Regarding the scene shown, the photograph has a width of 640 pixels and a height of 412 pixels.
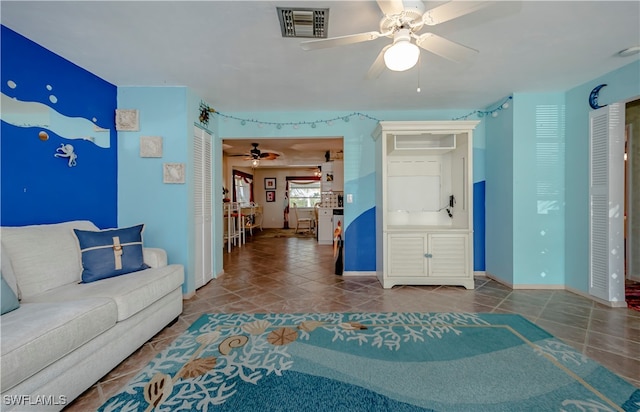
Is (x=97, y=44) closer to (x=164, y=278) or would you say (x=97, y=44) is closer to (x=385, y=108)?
(x=164, y=278)

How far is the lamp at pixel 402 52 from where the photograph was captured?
5.37 ft

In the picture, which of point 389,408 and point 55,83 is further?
point 55,83

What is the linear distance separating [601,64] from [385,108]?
2231mm

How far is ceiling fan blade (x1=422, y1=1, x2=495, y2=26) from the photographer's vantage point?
1.40 m

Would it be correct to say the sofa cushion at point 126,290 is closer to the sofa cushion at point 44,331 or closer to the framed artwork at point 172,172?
the sofa cushion at point 44,331

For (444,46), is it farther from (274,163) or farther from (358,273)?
(274,163)

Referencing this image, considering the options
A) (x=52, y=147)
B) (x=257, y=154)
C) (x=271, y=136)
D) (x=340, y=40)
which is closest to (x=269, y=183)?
(x=257, y=154)

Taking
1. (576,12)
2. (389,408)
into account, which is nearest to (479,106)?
(576,12)

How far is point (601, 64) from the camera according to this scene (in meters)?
2.67

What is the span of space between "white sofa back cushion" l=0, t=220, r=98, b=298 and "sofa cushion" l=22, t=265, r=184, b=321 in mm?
88

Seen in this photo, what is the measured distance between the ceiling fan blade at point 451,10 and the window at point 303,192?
374 inches

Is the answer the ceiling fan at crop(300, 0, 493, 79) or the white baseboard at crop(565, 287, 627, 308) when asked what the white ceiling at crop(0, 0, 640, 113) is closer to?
the ceiling fan at crop(300, 0, 493, 79)

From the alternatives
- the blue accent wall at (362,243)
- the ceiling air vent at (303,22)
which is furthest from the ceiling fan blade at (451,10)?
the blue accent wall at (362,243)

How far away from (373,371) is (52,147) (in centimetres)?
326
